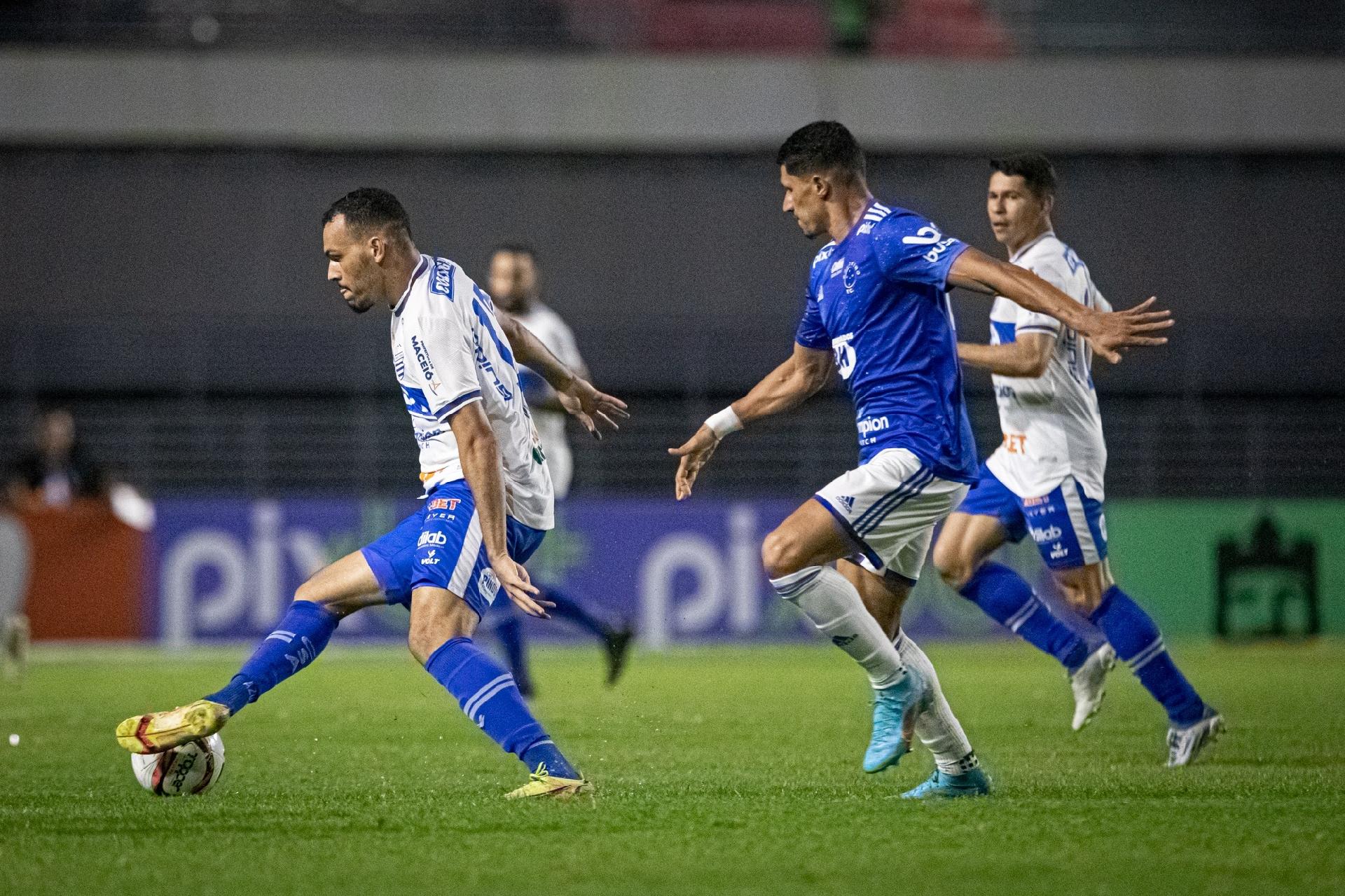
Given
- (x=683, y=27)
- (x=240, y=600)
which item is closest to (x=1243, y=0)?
(x=683, y=27)

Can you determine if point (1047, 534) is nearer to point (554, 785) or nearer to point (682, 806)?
point (682, 806)

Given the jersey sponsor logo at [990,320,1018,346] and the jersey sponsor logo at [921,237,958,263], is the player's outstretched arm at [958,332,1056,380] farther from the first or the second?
the jersey sponsor logo at [921,237,958,263]

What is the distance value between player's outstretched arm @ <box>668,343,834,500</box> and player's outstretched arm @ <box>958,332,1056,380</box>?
704 millimetres

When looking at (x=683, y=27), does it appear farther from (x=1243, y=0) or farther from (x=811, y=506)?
(x=811, y=506)

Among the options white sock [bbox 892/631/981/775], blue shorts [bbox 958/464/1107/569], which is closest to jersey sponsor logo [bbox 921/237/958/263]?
white sock [bbox 892/631/981/775]

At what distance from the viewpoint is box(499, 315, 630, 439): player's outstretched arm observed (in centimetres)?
611

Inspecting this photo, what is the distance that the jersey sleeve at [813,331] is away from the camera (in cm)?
604

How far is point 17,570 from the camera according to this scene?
580 inches

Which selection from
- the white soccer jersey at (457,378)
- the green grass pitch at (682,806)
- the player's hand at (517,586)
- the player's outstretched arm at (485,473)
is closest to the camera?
the green grass pitch at (682,806)

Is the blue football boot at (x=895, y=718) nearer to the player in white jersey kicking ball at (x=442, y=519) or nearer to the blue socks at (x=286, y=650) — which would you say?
the player in white jersey kicking ball at (x=442, y=519)

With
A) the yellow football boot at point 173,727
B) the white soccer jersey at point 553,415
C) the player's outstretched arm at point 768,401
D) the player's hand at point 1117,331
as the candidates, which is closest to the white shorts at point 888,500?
the player's outstretched arm at point 768,401

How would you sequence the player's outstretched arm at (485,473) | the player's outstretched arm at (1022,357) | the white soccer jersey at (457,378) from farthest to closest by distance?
the player's outstretched arm at (1022,357) < the white soccer jersey at (457,378) < the player's outstretched arm at (485,473)

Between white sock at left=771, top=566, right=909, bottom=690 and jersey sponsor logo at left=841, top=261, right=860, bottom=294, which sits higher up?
jersey sponsor logo at left=841, top=261, right=860, bottom=294

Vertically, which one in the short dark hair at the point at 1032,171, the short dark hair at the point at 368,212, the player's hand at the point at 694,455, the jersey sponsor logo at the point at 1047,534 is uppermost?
the short dark hair at the point at 1032,171
